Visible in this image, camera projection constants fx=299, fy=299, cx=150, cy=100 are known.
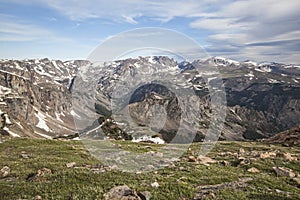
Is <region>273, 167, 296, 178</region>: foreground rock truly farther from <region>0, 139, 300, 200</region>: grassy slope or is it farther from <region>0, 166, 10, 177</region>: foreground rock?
<region>0, 166, 10, 177</region>: foreground rock

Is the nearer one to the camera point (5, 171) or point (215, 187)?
point (215, 187)

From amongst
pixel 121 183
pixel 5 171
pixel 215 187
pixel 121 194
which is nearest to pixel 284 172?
pixel 215 187

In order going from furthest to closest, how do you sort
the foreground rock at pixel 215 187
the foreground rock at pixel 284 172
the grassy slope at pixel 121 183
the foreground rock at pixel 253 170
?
1. the foreground rock at pixel 253 170
2. the foreground rock at pixel 284 172
3. the foreground rock at pixel 215 187
4. the grassy slope at pixel 121 183

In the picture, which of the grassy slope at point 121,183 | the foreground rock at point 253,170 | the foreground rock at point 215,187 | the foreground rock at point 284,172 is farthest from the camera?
the foreground rock at point 253,170

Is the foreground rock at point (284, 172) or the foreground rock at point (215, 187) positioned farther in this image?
the foreground rock at point (284, 172)

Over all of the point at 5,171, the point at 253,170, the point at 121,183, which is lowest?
the point at 253,170

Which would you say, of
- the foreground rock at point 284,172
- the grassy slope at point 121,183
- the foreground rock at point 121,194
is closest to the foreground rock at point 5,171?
the grassy slope at point 121,183

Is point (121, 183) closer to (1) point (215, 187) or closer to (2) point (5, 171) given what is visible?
(1) point (215, 187)

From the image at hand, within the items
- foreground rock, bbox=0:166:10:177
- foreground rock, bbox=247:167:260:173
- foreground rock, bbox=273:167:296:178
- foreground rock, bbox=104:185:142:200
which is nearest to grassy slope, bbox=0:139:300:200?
foreground rock, bbox=0:166:10:177

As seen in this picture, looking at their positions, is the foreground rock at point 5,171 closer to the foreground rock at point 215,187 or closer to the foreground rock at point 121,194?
the foreground rock at point 121,194

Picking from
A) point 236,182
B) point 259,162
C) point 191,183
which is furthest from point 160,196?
point 259,162

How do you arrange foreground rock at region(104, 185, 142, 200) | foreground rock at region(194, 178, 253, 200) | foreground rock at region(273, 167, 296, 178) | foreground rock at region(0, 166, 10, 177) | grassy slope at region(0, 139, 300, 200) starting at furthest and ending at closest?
foreground rock at region(273, 167, 296, 178) < foreground rock at region(0, 166, 10, 177) < foreground rock at region(194, 178, 253, 200) < grassy slope at region(0, 139, 300, 200) < foreground rock at region(104, 185, 142, 200)
